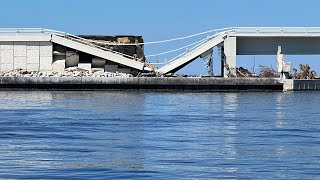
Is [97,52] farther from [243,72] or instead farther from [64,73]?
[243,72]

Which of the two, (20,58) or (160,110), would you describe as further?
(20,58)

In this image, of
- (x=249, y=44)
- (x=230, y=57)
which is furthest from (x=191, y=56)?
(x=249, y=44)

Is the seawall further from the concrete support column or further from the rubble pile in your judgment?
the concrete support column

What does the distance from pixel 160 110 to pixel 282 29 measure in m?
33.1

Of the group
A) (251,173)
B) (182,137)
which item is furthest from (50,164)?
(182,137)

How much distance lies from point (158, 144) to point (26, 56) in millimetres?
51946

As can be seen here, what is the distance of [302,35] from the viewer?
72562 mm

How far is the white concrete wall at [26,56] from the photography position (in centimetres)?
7338

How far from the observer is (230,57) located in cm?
7269

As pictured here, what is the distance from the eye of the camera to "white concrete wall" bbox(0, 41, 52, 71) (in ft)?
241

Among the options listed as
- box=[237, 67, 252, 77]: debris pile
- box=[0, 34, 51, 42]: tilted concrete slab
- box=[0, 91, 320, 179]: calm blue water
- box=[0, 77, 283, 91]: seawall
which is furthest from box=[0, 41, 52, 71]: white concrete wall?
box=[0, 91, 320, 179]: calm blue water

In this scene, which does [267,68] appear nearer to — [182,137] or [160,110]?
[160,110]

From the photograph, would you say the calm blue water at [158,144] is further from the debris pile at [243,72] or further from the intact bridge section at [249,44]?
the debris pile at [243,72]

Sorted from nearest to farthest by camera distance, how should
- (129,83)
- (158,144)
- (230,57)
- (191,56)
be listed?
(158,144), (129,83), (191,56), (230,57)
